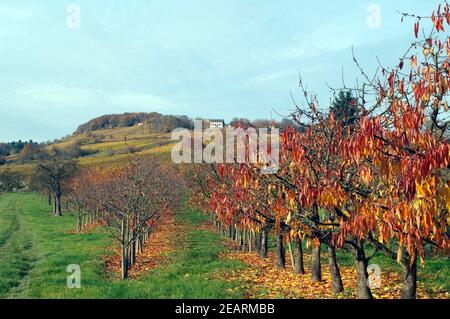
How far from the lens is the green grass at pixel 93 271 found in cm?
1193

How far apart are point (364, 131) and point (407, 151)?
3.25ft

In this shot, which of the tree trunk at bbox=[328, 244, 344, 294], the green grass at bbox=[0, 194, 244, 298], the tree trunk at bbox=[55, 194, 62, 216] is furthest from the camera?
the tree trunk at bbox=[55, 194, 62, 216]

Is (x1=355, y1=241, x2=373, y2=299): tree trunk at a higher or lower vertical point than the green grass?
higher

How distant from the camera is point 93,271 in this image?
16984 mm

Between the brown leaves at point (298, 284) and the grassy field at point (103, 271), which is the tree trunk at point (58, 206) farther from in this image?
the brown leaves at point (298, 284)

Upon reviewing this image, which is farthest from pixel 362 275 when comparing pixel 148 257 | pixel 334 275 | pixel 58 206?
pixel 58 206

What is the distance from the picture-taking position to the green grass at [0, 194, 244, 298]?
11.9 metres

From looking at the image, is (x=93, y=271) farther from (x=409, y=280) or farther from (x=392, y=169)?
(x=392, y=169)

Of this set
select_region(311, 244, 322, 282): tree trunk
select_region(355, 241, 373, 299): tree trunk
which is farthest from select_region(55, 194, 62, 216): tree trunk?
select_region(355, 241, 373, 299): tree trunk

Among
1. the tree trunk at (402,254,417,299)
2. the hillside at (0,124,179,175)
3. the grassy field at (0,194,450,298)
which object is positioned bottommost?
the grassy field at (0,194,450,298)

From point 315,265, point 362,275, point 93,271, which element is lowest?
point 93,271

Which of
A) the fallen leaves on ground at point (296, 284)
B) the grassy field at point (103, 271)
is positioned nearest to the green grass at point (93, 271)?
the grassy field at point (103, 271)

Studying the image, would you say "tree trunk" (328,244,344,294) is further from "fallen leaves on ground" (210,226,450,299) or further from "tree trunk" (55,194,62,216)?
"tree trunk" (55,194,62,216)
